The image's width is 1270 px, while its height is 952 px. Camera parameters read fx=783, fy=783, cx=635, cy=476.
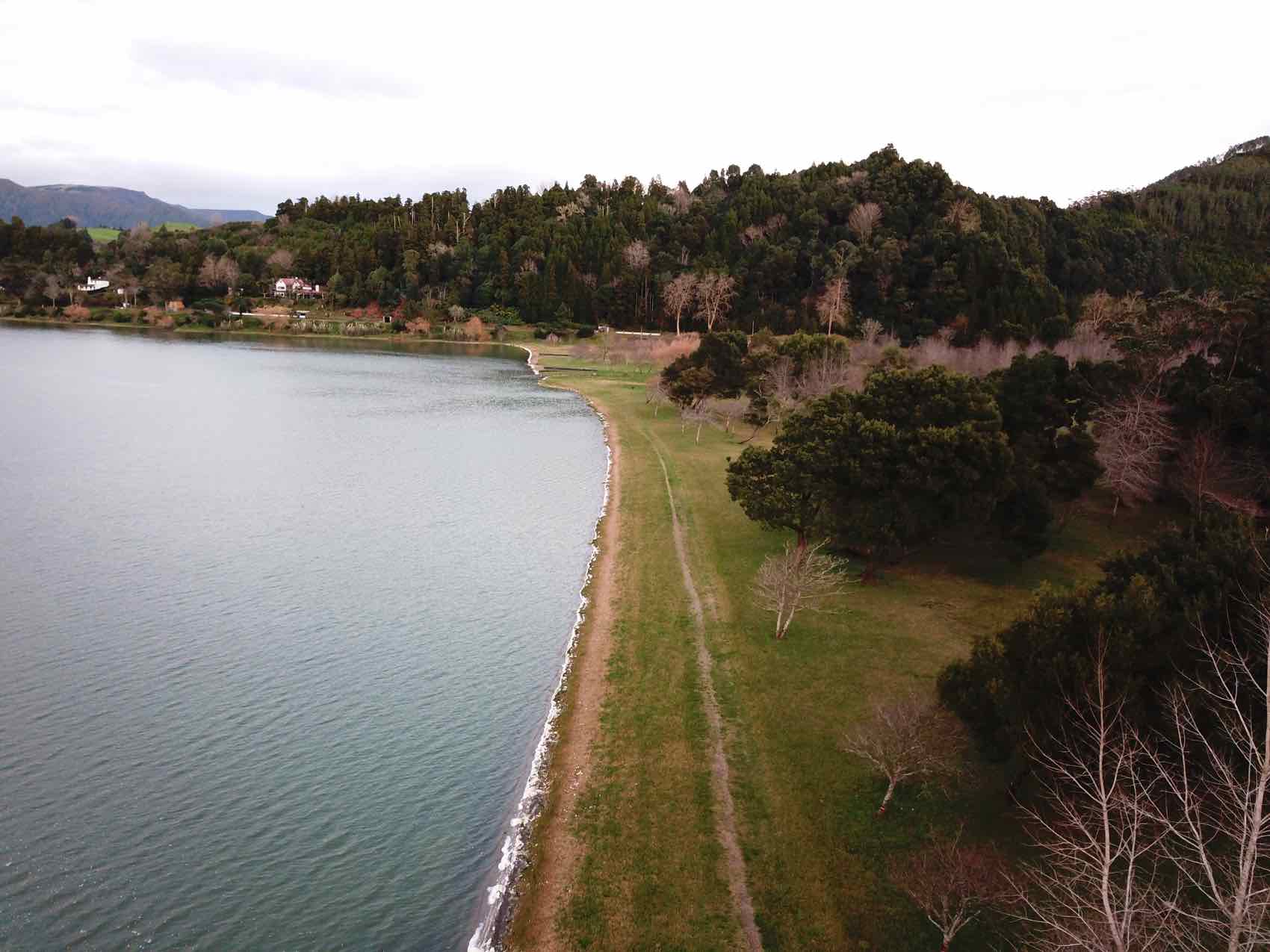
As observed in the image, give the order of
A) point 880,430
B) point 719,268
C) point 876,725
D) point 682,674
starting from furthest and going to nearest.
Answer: point 719,268 → point 880,430 → point 682,674 → point 876,725

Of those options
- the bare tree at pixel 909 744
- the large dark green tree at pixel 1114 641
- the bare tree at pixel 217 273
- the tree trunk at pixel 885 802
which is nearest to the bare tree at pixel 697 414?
the bare tree at pixel 909 744

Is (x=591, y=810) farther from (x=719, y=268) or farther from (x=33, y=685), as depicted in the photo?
(x=719, y=268)

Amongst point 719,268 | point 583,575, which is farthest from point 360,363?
point 583,575

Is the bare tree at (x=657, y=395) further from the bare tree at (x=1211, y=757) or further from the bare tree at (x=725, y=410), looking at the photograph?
the bare tree at (x=1211, y=757)

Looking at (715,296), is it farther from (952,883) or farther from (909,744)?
(952,883)

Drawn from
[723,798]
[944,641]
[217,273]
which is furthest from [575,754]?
[217,273]

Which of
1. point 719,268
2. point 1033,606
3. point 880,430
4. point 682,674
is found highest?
point 719,268
